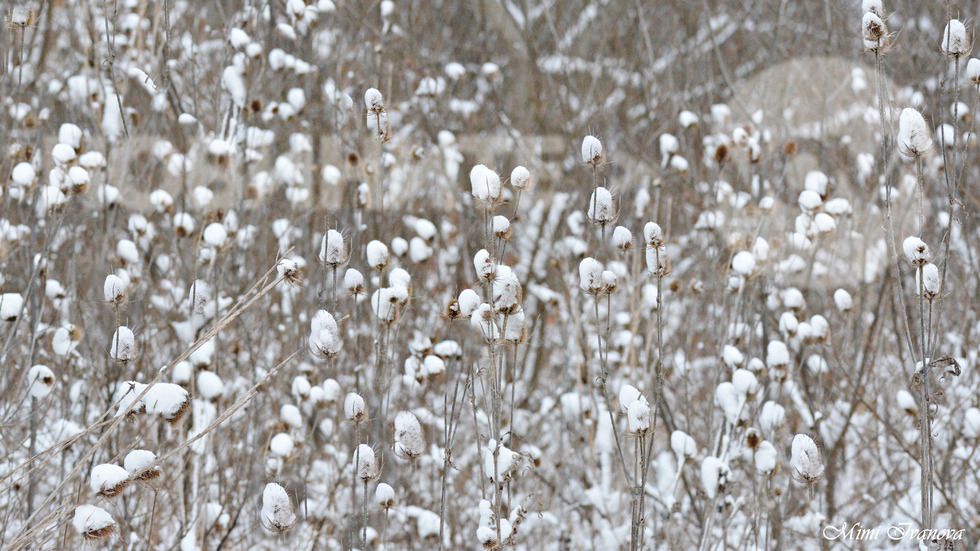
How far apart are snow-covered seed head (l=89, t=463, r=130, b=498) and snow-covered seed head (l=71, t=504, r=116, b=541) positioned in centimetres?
4

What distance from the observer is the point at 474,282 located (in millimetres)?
2254

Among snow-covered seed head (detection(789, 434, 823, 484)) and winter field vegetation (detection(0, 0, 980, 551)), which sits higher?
winter field vegetation (detection(0, 0, 980, 551))

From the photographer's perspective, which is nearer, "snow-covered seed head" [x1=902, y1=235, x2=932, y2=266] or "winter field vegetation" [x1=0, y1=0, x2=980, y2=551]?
"snow-covered seed head" [x1=902, y1=235, x2=932, y2=266]

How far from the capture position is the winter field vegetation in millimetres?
1568

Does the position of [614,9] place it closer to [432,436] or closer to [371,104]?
[432,436]

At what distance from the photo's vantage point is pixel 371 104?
5.39ft

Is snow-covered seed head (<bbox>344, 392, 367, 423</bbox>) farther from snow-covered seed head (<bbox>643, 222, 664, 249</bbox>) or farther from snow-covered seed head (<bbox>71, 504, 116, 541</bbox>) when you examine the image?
snow-covered seed head (<bbox>643, 222, 664, 249</bbox>)

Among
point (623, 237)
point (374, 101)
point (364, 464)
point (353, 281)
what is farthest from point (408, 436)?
point (374, 101)

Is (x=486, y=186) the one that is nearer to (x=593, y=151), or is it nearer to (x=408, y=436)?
(x=593, y=151)

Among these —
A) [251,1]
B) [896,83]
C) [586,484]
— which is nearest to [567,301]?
[586,484]

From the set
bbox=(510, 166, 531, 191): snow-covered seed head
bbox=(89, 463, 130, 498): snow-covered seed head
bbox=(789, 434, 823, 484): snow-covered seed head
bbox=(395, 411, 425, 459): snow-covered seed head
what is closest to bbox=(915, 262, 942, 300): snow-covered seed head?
bbox=(789, 434, 823, 484): snow-covered seed head

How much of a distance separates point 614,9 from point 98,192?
387cm

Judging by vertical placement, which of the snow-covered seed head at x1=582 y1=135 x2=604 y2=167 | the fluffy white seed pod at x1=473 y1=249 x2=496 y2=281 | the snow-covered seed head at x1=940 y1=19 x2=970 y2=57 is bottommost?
the fluffy white seed pod at x1=473 y1=249 x2=496 y2=281

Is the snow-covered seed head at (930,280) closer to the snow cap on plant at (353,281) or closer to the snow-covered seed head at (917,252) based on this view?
the snow-covered seed head at (917,252)
